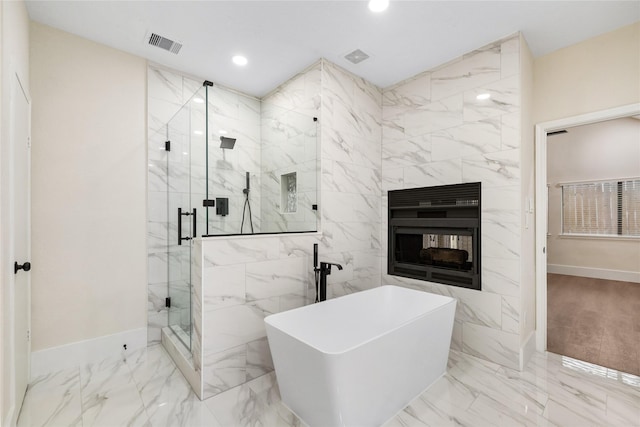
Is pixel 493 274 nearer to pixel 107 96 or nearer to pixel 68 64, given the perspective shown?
pixel 107 96

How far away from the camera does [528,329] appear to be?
251 centimetres

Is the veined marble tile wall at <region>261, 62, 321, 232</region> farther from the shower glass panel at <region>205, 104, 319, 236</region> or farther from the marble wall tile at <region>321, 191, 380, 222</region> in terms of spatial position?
the marble wall tile at <region>321, 191, 380, 222</region>

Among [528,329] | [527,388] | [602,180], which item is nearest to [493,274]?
[528,329]

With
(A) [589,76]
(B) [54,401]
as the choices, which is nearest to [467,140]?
(A) [589,76]

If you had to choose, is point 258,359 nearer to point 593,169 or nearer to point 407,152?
point 407,152

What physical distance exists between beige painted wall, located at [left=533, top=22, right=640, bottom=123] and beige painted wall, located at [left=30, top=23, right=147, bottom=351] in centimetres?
374

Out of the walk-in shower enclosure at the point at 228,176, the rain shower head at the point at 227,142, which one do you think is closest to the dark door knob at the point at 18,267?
the walk-in shower enclosure at the point at 228,176

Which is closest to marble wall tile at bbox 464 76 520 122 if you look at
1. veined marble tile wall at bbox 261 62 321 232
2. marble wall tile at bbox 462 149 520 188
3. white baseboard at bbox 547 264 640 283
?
marble wall tile at bbox 462 149 520 188

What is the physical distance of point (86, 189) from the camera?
2.40 metres

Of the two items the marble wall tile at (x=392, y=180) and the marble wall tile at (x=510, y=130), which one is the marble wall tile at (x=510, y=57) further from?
the marble wall tile at (x=392, y=180)

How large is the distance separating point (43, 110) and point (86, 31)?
73 centimetres

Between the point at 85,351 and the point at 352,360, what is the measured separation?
232 cm

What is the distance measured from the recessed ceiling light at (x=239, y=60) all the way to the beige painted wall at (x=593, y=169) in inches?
234

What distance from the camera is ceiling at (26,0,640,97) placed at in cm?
207
